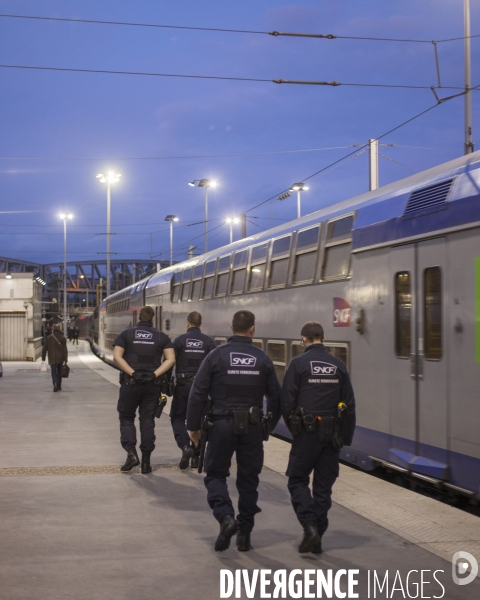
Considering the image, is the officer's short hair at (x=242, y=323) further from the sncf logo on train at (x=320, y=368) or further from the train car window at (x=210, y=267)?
the train car window at (x=210, y=267)

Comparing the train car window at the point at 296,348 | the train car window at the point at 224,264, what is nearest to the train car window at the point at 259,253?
the train car window at the point at 224,264

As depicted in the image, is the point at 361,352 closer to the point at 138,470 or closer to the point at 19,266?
the point at 138,470

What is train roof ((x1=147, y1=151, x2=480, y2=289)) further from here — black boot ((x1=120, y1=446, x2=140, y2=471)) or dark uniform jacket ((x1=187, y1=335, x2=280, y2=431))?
black boot ((x1=120, y1=446, x2=140, y2=471))

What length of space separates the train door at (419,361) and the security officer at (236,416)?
93.4 inches

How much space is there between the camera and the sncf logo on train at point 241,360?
6352mm

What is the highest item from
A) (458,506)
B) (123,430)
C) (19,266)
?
(19,266)

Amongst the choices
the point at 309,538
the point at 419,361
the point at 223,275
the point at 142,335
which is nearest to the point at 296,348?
the point at 142,335

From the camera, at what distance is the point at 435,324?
8.30m

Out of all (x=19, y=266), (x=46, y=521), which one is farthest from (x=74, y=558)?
(x=19, y=266)

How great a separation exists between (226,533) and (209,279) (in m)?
12.8

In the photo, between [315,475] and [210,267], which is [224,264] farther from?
[315,475]

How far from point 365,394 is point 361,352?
0.51 meters

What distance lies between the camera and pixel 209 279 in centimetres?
1858

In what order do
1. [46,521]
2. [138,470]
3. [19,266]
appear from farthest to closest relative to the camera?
[19,266], [138,470], [46,521]
